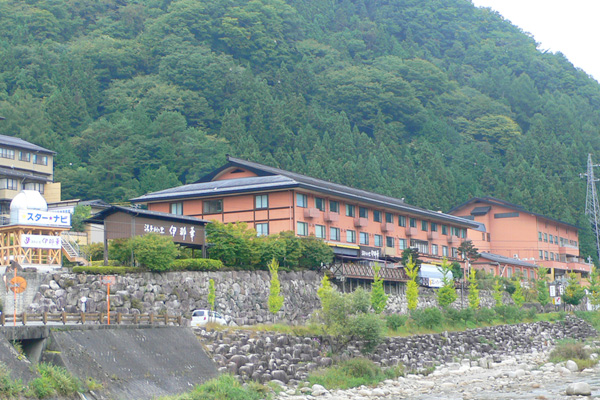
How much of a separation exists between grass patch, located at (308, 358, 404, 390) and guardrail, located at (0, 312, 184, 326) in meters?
6.90

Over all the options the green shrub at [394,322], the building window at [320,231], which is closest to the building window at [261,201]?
the building window at [320,231]

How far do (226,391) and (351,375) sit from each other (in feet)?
29.9

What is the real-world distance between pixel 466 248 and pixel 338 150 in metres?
39.3

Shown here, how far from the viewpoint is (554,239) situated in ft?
305

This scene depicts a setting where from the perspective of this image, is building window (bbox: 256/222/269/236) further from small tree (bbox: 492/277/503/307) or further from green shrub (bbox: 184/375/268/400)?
green shrub (bbox: 184/375/268/400)

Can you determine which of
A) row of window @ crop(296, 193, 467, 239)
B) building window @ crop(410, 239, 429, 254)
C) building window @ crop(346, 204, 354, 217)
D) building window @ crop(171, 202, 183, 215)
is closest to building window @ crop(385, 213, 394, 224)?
row of window @ crop(296, 193, 467, 239)

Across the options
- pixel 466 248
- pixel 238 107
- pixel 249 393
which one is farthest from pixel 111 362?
pixel 238 107

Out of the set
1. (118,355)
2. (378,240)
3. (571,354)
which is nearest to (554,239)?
(378,240)

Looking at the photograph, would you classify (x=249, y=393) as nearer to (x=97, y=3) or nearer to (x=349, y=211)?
(x=349, y=211)

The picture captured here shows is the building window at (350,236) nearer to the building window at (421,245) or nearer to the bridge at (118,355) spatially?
the building window at (421,245)

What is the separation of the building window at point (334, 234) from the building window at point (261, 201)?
18.1ft

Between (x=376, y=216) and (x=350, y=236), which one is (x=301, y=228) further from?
(x=376, y=216)

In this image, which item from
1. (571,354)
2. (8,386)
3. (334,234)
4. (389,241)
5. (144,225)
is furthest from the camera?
(389,241)

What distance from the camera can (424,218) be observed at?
226ft
